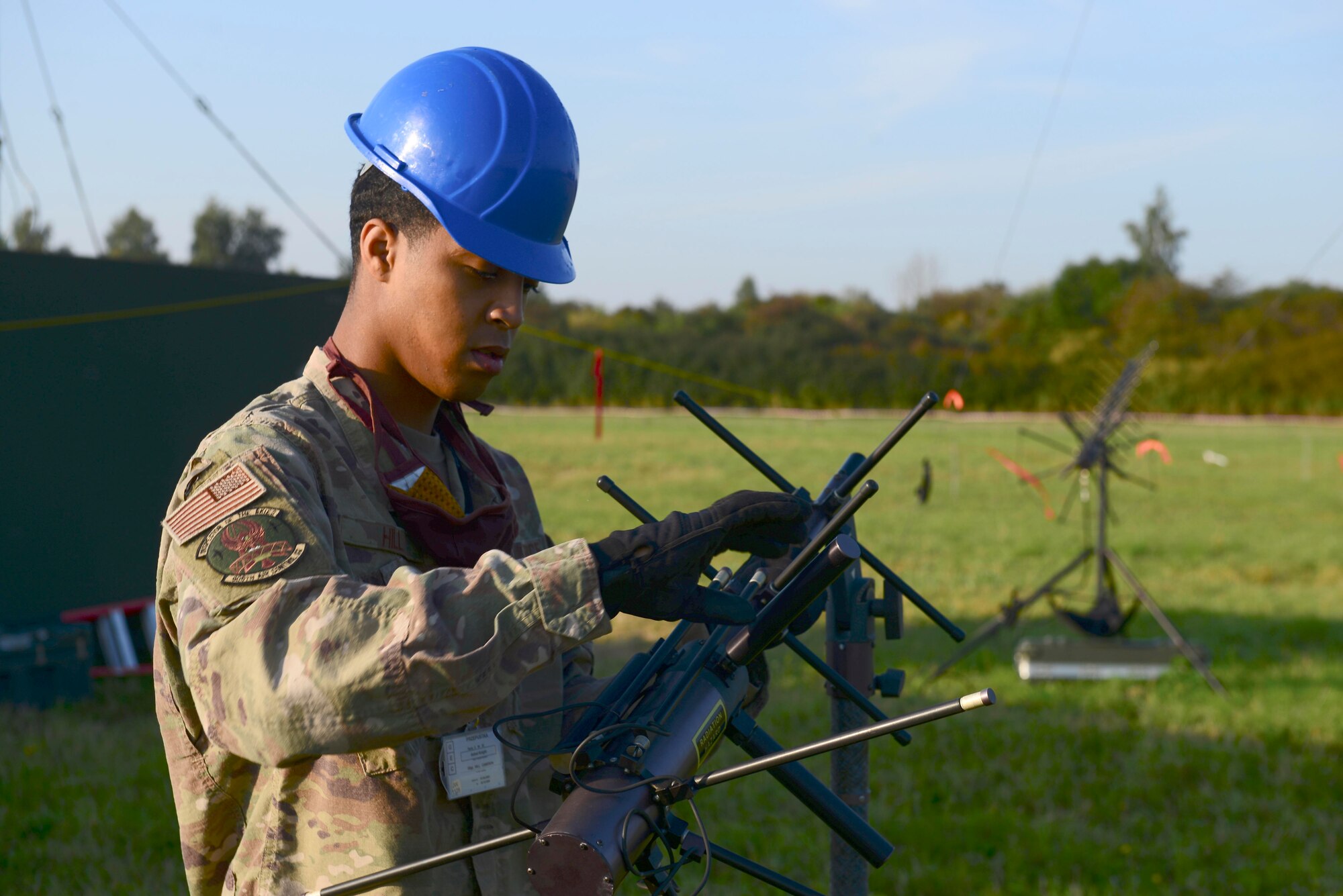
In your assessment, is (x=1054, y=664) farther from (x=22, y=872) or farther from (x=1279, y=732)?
(x=22, y=872)

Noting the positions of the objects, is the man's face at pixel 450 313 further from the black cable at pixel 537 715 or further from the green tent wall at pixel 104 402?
the green tent wall at pixel 104 402

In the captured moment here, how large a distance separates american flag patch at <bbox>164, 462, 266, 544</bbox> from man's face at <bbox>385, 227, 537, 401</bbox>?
38 cm

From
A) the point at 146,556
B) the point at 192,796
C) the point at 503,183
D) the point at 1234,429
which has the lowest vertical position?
the point at 1234,429

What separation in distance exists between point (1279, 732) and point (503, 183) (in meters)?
6.04

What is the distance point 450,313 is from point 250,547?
490 millimetres

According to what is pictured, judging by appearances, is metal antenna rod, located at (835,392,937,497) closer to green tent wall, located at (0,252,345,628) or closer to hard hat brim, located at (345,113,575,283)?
hard hat brim, located at (345,113,575,283)

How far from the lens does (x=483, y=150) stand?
164 cm

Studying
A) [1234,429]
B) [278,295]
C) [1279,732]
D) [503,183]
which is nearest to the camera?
[503,183]

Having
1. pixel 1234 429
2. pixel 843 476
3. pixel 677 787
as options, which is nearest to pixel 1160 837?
pixel 843 476

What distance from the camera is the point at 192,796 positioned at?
1.68 metres

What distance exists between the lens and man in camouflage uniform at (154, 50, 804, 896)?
1227 mm

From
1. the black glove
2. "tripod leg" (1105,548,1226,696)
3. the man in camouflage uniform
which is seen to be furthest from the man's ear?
"tripod leg" (1105,548,1226,696)

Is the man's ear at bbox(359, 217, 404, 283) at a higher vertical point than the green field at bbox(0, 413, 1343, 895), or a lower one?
higher

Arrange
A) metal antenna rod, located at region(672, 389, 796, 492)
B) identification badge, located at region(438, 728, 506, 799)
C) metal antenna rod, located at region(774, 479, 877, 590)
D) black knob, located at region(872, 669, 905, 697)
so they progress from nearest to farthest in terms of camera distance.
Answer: metal antenna rod, located at region(774, 479, 877, 590)
identification badge, located at region(438, 728, 506, 799)
metal antenna rod, located at region(672, 389, 796, 492)
black knob, located at region(872, 669, 905, 697)
